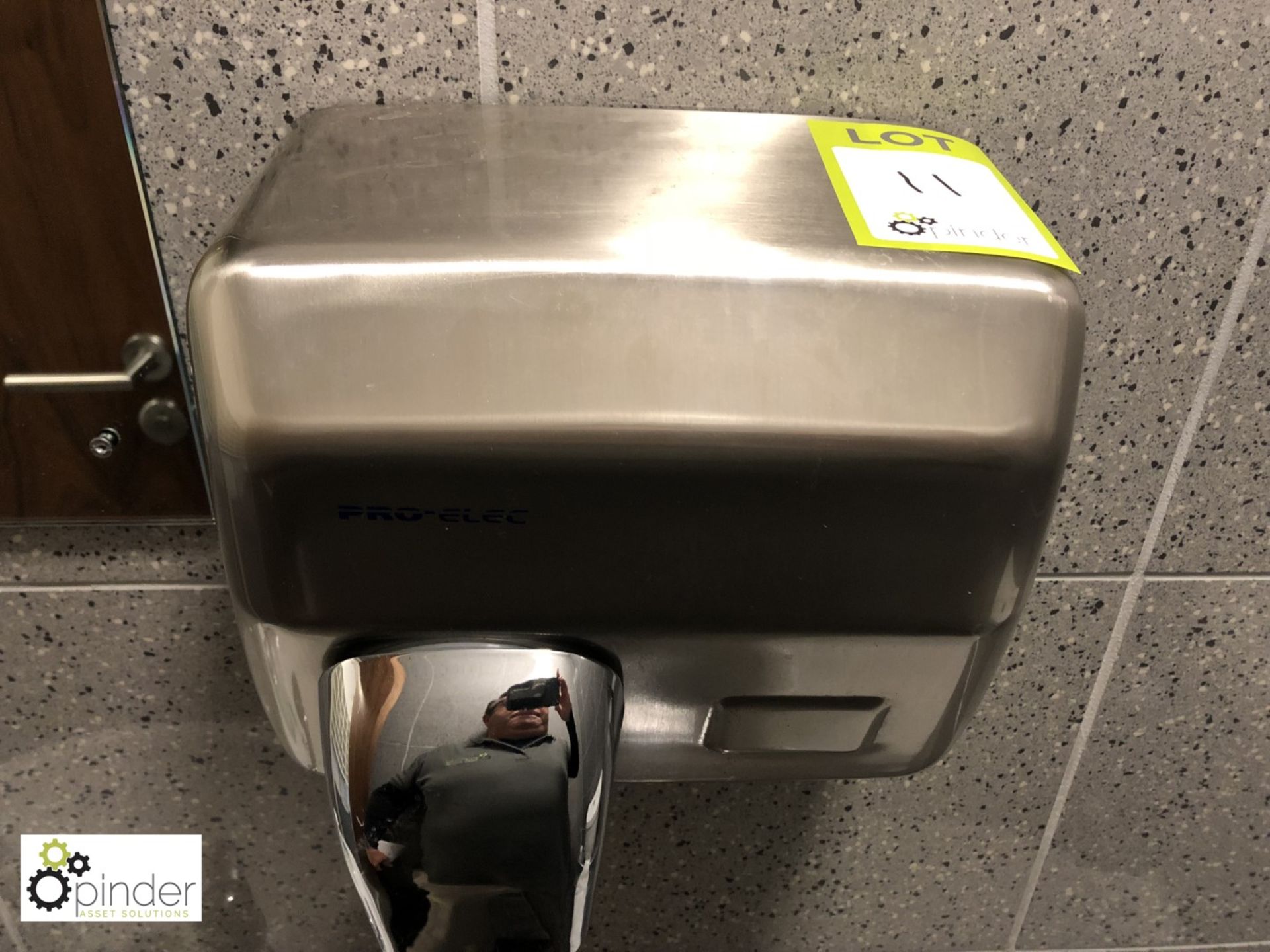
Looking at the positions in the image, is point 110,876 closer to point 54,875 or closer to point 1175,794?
point 54,875

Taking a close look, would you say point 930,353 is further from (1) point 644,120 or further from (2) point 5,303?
(2) point 5,303

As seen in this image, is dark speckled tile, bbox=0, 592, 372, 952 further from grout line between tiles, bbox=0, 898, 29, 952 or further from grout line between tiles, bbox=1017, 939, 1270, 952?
grout line between tiles, bbox=1017, 939, 1270, 952

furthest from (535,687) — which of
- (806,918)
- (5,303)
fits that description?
(806,918)

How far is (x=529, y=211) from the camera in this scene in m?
0.29

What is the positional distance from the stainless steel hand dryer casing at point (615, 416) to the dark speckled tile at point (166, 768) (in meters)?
0.22

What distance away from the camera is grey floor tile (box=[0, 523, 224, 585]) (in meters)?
0.46

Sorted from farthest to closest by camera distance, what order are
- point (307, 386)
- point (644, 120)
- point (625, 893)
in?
point (625, 893) < point (644, 120) < point (307, 386)

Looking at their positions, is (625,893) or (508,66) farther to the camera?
(625,893)

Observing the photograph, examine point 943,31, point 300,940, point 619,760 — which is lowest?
point 300,940

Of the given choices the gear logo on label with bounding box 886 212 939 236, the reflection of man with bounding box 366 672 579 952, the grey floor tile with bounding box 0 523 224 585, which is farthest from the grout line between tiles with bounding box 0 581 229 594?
the gear logo on label with bounding box 886 212 939 236

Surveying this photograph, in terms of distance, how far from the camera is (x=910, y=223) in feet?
0.97

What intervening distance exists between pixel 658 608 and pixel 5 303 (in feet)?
1.05

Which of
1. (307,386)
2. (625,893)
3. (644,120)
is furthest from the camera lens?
(625,893)

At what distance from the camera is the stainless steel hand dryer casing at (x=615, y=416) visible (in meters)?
0.26
